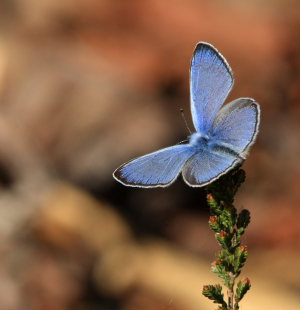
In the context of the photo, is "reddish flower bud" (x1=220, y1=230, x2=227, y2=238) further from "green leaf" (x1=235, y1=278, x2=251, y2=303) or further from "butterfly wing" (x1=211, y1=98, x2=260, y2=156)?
"butterfly wing" (x1=211, y1=98, x2=260, y2=156)

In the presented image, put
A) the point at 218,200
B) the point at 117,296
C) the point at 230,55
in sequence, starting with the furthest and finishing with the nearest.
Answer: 1. the point at 230,55
2. the point at 117,296
3. the point at 218,200

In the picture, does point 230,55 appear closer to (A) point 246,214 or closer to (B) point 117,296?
(B) point 117,296

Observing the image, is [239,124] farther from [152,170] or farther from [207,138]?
[152,170]

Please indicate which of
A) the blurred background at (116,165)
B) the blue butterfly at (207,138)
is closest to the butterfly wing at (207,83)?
the blue butterfly at (207,138)

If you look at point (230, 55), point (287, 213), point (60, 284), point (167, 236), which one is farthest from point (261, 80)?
point (60, 284)

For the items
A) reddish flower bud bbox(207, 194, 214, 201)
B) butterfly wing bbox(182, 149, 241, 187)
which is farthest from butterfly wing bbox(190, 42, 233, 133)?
reddish flower bud bbox(207, 194, 214, 201)
